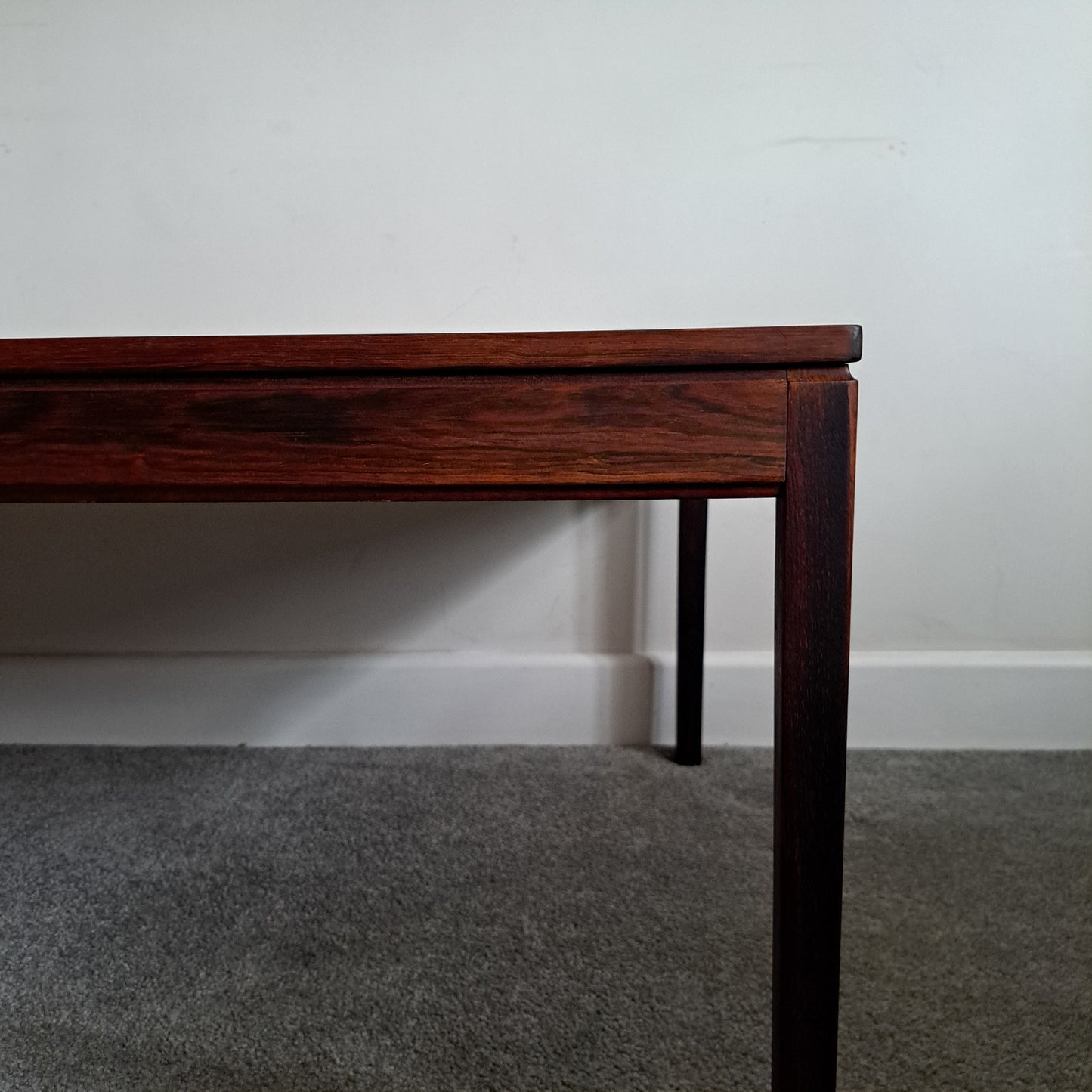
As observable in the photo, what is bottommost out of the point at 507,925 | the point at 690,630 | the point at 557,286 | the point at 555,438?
the point at 507,925

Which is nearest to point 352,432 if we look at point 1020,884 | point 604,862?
point 604,862

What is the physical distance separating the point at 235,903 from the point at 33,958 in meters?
0.17

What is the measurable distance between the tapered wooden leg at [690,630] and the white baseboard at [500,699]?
0.31ft

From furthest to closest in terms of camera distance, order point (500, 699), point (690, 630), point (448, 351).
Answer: point (500, 699) → point (690, 630) → point (448, 351)

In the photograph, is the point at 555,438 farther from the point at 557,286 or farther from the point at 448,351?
the point at 557,286

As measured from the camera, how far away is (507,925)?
0.80 meters

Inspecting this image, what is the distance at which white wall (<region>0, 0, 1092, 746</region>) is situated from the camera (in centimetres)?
116

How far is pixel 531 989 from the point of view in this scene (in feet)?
2.34

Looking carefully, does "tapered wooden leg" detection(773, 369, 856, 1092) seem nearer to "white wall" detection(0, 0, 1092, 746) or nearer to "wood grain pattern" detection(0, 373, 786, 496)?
"wood grain pattern" detection(0, 373, 786, 496)

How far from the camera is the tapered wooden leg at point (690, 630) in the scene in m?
1.11

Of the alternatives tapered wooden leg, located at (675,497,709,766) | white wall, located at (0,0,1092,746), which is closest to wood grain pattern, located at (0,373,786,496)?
tapered wooden leg, located at (675,497,709,766)

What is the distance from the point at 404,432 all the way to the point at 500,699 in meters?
0.83

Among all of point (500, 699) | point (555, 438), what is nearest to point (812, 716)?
point (555, 438)

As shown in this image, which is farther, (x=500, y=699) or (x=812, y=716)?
(x=500, y=699)
